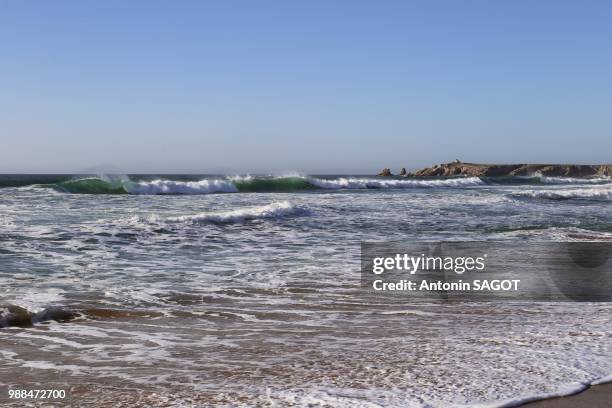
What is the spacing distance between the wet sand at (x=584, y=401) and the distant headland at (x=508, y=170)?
93036 millimetres

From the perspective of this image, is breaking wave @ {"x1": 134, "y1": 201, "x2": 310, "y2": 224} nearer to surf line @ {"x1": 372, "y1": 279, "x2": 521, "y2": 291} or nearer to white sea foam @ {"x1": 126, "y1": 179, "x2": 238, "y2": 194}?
surf line @ {"x1": 372, "y1": 279, "x2": 521, "y2": 291}

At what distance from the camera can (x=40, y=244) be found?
35.6 feet

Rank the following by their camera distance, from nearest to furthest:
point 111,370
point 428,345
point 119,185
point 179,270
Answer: point 111,370 < point 428,345 < point 179,270 < point 119,185

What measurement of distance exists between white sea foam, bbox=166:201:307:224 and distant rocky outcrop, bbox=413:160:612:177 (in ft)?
260

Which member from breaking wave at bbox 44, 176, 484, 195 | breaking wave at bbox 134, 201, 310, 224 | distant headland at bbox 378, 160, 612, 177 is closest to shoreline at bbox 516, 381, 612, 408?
breaking wave at bbox 134, 201, 310, 224

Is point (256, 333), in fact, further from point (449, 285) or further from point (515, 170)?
point (515, 170)

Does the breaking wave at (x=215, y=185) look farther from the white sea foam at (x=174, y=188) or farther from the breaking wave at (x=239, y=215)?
the breaking wave at (x=239, y=215)

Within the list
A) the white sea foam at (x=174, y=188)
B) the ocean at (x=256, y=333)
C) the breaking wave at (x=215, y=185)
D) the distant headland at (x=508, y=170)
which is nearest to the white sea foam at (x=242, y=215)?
the ocean at (x=256, y=333)

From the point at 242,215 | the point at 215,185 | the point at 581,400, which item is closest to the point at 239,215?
the point at 242,215

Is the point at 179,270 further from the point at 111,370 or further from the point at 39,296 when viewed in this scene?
the point at 111,370

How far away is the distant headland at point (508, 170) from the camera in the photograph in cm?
9469

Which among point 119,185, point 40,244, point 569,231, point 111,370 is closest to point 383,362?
point 111,370

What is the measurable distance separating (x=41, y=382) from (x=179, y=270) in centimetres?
472

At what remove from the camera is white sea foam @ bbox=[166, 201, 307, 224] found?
51.1 feet
